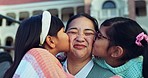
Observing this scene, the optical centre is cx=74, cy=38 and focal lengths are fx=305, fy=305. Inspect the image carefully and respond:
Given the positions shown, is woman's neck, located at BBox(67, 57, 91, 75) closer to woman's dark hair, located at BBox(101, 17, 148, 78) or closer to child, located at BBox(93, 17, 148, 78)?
child, located at BBox(93, 17, 148, 78)

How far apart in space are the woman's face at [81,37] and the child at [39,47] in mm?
82

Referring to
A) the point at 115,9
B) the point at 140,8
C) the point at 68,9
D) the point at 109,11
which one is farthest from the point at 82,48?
the point at 68,9

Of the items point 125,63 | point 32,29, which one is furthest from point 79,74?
point 32,29

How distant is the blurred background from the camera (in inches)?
781

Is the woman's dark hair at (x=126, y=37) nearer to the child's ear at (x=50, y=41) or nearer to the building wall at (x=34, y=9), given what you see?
the child's ear at (x=50, y=41)

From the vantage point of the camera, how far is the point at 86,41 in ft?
5.55

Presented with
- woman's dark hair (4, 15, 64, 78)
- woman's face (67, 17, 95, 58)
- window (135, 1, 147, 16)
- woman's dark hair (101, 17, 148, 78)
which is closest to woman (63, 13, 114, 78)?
woman's face (67, 17, 95, 58)

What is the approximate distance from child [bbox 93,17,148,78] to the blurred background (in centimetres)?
1784

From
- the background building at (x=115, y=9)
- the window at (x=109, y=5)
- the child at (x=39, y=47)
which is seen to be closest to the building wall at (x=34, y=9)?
the background building at (x=115, y=9)

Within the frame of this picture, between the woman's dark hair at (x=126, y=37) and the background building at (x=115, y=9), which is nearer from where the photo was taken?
the woman's dark hair at (x=126, y=37)

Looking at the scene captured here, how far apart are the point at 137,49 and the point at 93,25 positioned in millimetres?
296

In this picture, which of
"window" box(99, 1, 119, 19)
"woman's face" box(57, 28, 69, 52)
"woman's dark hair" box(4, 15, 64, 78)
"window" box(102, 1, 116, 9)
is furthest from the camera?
"window" box(102, 1, 116, 9)

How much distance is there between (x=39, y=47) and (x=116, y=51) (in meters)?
0.44

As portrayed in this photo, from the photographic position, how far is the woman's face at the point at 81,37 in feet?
5.49
